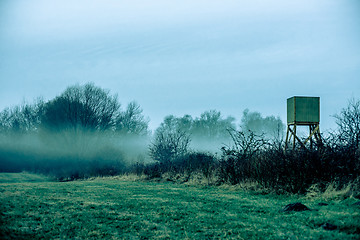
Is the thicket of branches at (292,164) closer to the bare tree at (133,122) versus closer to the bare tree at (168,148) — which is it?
the bare tree at (168,148)

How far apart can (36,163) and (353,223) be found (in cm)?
3706

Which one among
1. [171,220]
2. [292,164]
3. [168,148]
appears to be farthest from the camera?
[168,148]

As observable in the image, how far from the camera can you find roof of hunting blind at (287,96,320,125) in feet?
53.7

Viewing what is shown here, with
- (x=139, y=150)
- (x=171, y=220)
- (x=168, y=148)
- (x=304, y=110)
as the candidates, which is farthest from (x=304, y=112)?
(x=139, y=150)

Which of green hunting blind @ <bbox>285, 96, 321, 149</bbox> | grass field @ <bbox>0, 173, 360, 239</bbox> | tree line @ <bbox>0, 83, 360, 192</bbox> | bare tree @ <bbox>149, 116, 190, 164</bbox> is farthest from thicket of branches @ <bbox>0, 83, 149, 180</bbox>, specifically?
grass field @ <bbox>0, 173, 360, 239</bbox>

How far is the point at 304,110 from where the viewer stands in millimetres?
16406

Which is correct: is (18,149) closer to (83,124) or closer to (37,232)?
(83,124)

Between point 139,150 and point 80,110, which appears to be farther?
point 139,150

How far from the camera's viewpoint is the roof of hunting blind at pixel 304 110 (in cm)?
1638

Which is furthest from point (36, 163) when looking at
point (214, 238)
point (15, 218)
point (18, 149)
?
point (214, 238)

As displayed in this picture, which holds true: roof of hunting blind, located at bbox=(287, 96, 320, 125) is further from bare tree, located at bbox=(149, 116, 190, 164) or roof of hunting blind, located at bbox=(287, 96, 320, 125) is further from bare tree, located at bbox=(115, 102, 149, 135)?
A: bare tree, located at bbox=(115, 102, 149, 135)

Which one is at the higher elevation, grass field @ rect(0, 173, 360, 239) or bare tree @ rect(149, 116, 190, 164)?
bare tree @ rect(149, 116, 190, 164)

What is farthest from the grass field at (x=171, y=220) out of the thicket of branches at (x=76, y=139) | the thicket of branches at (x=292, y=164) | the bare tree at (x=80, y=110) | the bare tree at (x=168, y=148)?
the bare tree at (x=80, y=110)

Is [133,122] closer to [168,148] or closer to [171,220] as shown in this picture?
[168,148]
